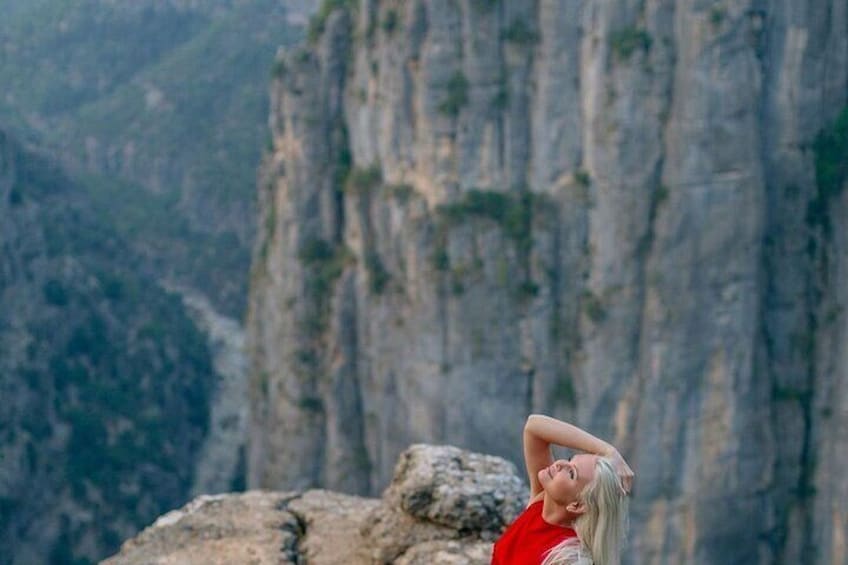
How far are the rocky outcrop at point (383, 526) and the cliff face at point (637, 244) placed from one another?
679 inches

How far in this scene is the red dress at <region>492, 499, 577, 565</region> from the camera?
4.76 metres

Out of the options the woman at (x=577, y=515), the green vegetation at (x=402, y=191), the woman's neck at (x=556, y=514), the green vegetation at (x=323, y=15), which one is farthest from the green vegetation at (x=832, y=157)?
the woman's neck at (x=556, y=514)

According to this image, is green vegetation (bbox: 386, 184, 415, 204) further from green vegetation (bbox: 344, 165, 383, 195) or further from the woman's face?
the woman's face

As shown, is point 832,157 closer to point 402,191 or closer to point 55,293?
point 402,191

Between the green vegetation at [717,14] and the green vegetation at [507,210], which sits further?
the green vegetation at [507,210]

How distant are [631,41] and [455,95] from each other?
170 inches

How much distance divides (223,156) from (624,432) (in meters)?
41.6

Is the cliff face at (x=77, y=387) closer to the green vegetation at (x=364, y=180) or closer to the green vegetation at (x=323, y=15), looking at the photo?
the green vegetation at (x=364, y=180)

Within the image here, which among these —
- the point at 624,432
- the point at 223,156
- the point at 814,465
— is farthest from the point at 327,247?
the point at 223,156

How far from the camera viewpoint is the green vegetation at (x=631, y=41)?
24.0 metres

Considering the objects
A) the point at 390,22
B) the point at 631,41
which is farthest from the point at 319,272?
the point at 631,41

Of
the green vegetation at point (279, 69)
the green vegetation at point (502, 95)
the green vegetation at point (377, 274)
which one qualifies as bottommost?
the green vegetation at point (377, 274)

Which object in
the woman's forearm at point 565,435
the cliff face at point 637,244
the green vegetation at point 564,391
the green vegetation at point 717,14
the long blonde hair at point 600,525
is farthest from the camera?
the green vegetation at point 564,391

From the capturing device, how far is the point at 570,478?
4.70 metres
